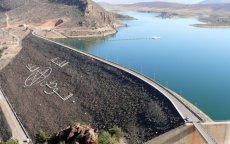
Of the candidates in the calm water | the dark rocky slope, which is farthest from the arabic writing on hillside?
the calm water

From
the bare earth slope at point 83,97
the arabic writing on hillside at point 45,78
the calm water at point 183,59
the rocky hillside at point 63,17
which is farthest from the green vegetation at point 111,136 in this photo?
the rocky hillside at point 63,17

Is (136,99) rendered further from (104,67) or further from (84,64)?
(84,64)

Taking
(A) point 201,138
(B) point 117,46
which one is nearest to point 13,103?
(A) point 201,138

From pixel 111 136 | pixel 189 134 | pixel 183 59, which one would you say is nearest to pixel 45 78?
pixel 111 136

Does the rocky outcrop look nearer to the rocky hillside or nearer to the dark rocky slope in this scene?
the dark rocky slope

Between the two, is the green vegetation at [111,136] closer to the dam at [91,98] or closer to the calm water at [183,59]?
the dam at [91,98]

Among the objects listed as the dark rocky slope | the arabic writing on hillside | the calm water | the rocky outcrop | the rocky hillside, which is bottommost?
the dark rocky slope
